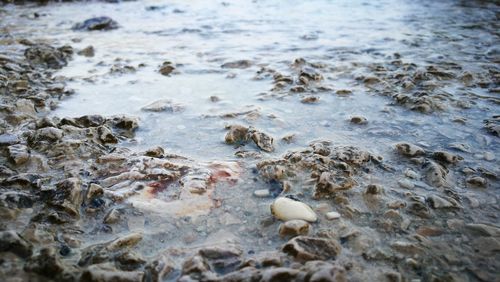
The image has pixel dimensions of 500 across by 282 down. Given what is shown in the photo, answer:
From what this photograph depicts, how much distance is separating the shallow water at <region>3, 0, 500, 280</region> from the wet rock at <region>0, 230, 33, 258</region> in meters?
0.27

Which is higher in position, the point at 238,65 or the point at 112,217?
the point at 238,65

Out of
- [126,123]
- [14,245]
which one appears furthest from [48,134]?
[14,245]

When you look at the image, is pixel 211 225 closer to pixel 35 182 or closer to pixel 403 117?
pixel 35 182

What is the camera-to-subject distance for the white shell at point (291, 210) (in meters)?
1.69

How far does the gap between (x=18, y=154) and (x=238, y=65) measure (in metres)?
2.35

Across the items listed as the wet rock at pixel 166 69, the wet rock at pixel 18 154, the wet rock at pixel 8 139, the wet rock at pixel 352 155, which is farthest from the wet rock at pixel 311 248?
the wet rock at pixel 166 69

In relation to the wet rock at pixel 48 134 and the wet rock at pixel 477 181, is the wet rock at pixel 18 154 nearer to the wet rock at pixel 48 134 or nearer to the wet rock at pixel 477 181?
the wet rock at pixel 48 134

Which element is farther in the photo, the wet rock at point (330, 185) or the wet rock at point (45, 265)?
the wet rock at point (330, 185)

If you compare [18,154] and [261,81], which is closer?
[18,154]

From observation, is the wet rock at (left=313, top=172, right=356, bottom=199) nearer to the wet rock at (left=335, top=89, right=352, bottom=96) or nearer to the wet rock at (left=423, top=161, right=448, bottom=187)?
the wet rock at (left=423, top=161, right=448, bottom=187)

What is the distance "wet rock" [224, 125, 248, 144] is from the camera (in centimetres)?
243

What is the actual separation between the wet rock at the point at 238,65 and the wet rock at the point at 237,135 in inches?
63.1

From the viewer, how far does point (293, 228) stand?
1612 millimetres

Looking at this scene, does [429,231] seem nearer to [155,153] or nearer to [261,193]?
[261,193]
